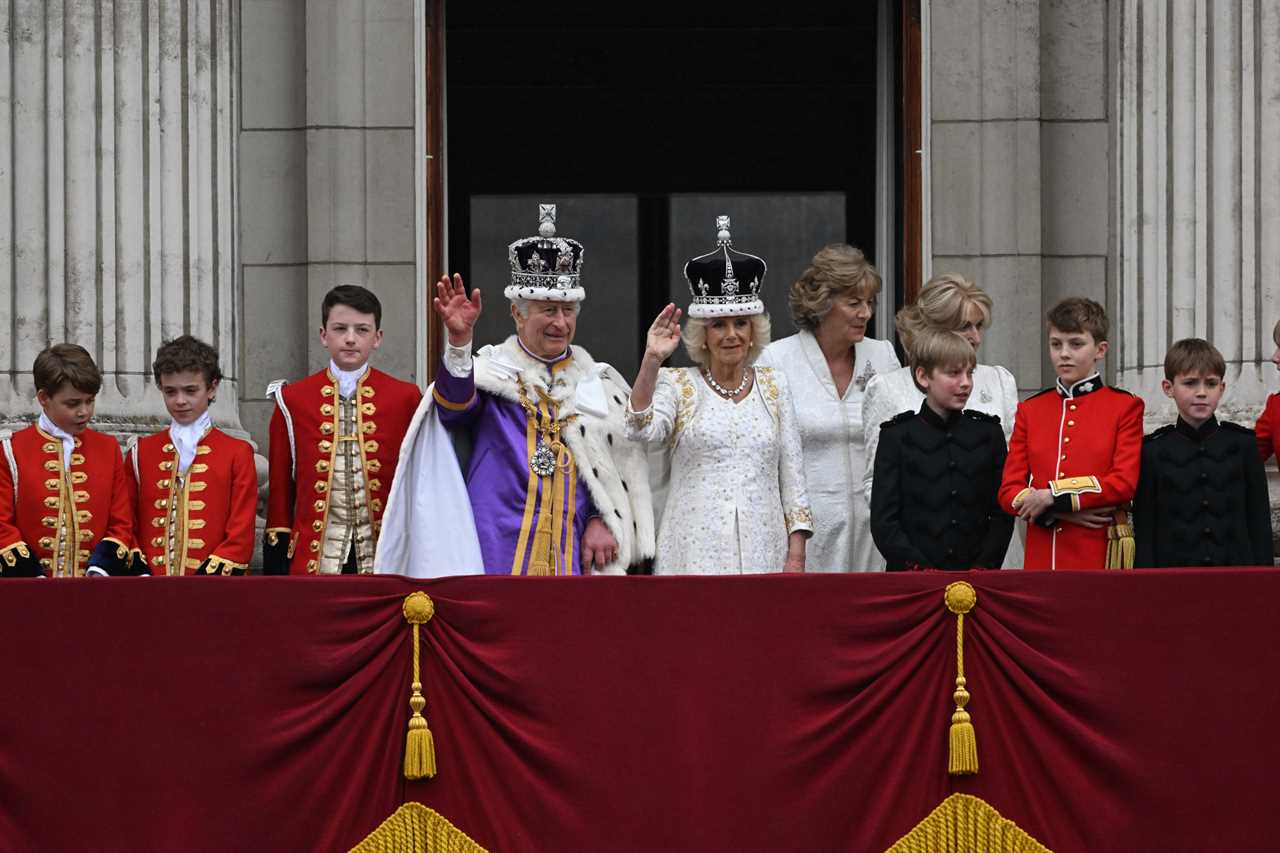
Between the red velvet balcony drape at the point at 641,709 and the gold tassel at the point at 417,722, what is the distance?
4 cm

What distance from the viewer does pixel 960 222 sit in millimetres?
10375

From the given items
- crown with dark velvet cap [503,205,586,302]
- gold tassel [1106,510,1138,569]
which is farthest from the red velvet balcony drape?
crown with dark velvet cap [503,205,586,302]

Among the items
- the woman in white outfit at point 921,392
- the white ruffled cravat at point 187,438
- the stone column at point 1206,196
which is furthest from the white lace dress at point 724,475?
the stone column at point 1206,196

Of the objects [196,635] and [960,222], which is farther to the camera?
[960,222]

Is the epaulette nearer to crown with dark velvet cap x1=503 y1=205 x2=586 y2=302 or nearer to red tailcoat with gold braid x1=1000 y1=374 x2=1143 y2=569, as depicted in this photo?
red tailcoat with gold braid x1=1000 y1=374 x2=1143 y2=569

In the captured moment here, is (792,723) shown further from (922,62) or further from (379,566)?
(922,62)

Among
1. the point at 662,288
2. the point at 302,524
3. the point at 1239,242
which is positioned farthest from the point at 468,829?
the point at 662,288

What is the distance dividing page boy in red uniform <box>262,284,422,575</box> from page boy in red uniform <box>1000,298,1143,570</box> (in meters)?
2.18

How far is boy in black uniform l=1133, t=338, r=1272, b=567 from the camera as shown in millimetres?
7207

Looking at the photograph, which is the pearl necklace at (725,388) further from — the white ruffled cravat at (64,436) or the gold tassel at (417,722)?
the white ruffled cravat at (64,436)

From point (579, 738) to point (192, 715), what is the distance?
1149 mm

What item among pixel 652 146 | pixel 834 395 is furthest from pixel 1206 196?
pixel 652 146

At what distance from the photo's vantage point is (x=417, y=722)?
20.9ft

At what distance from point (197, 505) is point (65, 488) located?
1.59 feet
